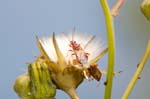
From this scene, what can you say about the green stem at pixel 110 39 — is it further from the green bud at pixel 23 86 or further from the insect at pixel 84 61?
the green bud at pixel 23 86

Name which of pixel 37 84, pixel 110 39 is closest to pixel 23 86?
pixel 37 84

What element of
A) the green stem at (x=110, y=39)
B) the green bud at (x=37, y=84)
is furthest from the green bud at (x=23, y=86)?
the green stem at (x=110, y=39)

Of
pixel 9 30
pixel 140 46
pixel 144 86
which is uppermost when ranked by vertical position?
pixel 9 30

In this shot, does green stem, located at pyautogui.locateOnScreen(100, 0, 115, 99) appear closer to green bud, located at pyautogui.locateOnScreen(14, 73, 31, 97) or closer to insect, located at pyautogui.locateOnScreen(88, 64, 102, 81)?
insect, located at pyautogui.locateOnScreen(88, 64, 102, 81)

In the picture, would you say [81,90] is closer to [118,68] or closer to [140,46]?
[118,68]

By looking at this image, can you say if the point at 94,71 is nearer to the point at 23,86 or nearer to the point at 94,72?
the point at 94,72

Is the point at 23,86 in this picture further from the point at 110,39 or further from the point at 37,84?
the point at 110,39

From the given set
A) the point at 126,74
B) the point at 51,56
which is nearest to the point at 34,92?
the point at 51,56

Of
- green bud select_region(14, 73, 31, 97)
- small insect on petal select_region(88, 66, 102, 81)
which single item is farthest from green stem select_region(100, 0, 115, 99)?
green bud select_region(14, 73, 31, 97)

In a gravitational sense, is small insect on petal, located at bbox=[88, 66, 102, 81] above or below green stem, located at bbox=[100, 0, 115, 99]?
below

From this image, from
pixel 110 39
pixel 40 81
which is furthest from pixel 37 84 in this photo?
pixel 110 39

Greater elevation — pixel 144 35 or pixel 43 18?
pixel 43 18
